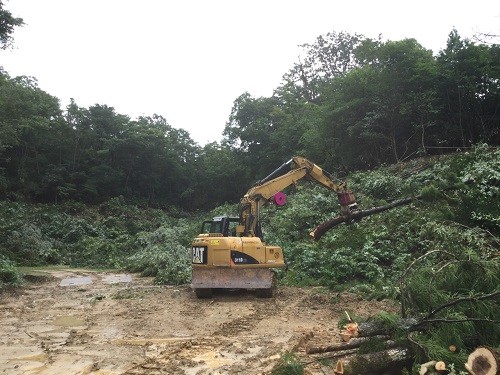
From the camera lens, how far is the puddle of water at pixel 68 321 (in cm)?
751

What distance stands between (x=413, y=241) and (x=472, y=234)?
5.44 metres

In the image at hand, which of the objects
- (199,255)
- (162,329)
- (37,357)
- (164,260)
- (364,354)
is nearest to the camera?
(364,354)

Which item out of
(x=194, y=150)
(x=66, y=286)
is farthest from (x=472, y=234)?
(x=194, y=150)

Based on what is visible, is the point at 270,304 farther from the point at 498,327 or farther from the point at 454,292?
the point at 498,327

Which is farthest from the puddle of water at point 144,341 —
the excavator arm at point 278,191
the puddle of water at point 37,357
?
the excavator arm at point 278,191

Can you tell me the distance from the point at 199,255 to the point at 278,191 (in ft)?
8.30

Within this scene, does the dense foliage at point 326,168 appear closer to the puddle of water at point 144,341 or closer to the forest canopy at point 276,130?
the forest canopy at point 276,130

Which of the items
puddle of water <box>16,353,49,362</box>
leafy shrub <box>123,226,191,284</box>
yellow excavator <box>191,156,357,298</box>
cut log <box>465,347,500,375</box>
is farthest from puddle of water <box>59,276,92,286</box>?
Answer: cut log <box>465,347,500,375</box>

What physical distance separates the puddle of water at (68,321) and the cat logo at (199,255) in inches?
99.8

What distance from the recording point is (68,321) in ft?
25.6

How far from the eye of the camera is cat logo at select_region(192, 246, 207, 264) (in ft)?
30.0

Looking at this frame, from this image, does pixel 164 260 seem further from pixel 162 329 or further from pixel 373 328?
pixel 373 328

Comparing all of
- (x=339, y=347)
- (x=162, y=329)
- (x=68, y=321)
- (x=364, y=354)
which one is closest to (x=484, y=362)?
(x=364, y=354)

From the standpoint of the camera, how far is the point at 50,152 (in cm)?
3444
